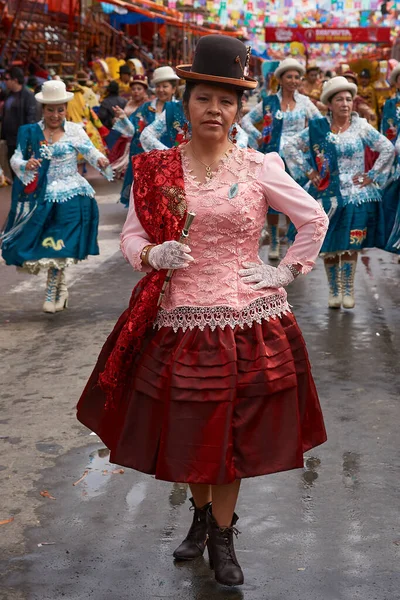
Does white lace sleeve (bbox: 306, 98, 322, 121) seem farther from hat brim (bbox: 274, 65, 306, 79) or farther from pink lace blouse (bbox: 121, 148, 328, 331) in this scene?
pink lace blouse (bbox: 121, 148, 328, 331)

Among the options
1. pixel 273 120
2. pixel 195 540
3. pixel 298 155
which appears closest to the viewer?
pixel 195 540

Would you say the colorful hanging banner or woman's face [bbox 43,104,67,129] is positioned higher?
woman's face [bbox 43,104,67,129]

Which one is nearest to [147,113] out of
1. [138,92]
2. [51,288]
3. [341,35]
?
[138,92]

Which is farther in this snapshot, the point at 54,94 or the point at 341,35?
the point at 341,35

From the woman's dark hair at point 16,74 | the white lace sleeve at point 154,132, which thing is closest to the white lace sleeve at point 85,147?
the white lace sleeve at point 154,132

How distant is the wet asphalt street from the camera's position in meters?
3.93

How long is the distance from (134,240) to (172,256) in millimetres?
264

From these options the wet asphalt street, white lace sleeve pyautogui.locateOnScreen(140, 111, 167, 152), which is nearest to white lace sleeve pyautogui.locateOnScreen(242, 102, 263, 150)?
white lace sleeve pyautogui.locateOnScreen(140, 111, 167, 152)

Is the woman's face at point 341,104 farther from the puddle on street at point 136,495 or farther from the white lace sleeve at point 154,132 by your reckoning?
the puddle on street at point 136,495

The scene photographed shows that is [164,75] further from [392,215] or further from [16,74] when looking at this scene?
[16,74]

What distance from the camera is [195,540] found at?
13.5ft

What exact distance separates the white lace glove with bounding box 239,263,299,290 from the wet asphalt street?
1.08 metres

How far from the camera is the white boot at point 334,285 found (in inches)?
348

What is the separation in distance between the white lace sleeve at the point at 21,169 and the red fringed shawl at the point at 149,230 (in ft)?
16.0
